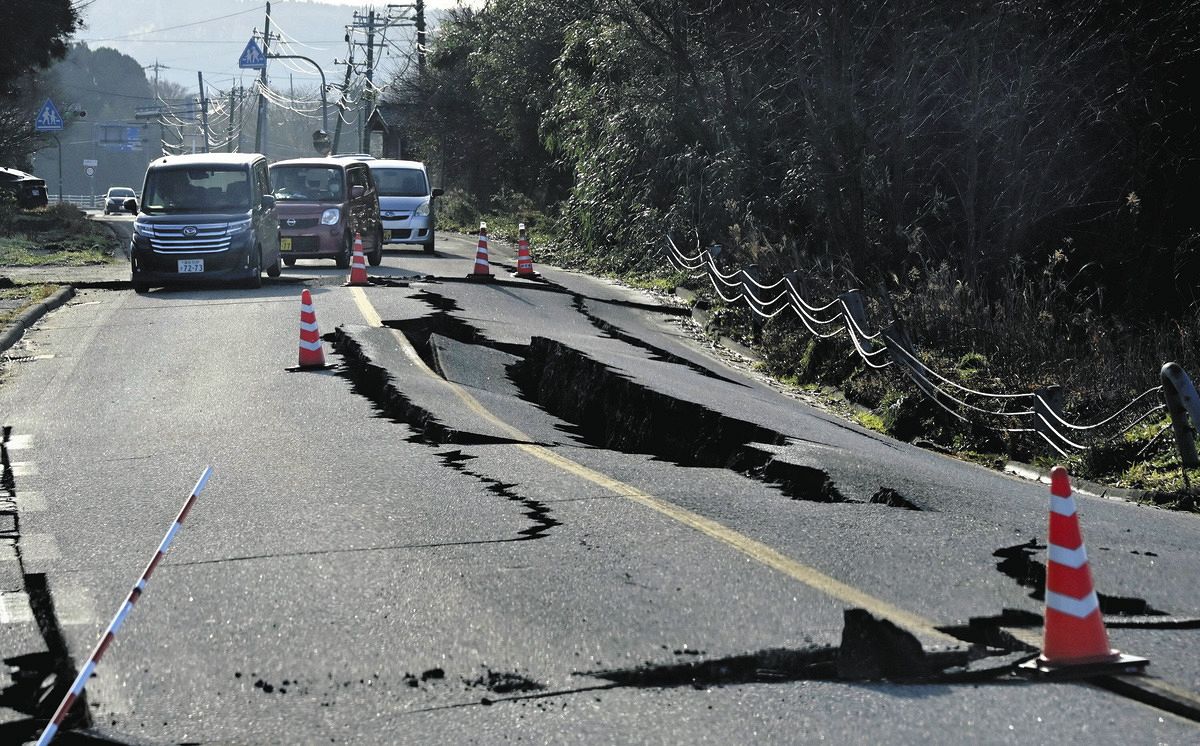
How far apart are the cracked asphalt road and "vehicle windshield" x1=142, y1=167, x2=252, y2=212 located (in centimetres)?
856

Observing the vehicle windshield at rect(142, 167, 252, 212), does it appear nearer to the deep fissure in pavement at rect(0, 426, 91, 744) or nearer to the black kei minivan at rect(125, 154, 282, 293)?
the black kei minivan at rect(125, 154, 282, 293)

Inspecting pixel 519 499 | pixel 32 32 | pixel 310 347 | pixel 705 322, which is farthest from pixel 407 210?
pixel 519 499

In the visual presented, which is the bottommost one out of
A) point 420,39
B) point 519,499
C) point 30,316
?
point 30,316

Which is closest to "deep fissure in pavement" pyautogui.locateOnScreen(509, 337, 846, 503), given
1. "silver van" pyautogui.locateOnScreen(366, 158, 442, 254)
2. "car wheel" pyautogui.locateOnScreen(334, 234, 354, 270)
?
"car wheel" pyautogui.locateOnScreen(334, 234, 354, 270)

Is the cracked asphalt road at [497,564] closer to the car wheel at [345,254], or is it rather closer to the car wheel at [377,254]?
the car wheel at [345,254]

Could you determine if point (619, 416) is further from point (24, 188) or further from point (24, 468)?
point (24, 188)

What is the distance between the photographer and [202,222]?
65.3 ft

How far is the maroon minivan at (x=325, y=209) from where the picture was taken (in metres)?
24.2

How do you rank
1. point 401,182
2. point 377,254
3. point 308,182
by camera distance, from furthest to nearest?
point 401,182
point 377,254
point 308,182

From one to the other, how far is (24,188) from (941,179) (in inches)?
1217

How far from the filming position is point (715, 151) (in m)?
27.2

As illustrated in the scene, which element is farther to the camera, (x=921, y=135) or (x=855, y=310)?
(x=921, y=135)

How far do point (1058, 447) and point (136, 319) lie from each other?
11.0 meters

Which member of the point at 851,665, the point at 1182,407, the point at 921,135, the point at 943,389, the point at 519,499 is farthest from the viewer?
the point at 921,135
